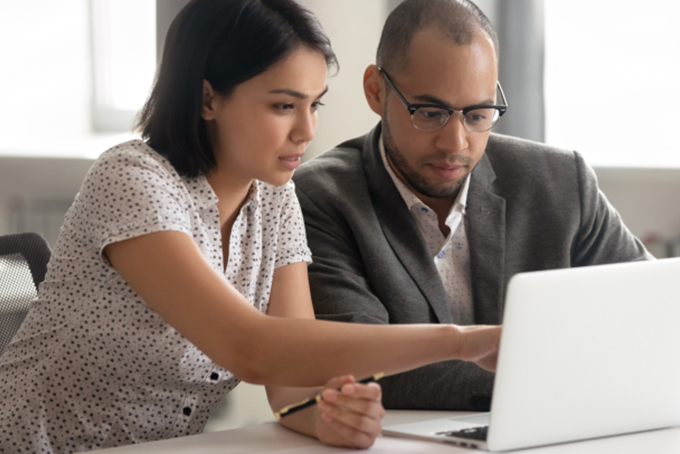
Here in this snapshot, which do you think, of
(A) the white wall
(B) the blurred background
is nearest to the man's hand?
(B) the blurred background

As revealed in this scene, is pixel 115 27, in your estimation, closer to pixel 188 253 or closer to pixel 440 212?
pixel 440 212

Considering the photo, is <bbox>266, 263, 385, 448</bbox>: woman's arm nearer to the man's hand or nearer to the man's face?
the man's hand

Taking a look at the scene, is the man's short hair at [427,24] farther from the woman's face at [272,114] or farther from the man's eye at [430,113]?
the woman's face at [272,114]

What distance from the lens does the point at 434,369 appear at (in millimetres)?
1166

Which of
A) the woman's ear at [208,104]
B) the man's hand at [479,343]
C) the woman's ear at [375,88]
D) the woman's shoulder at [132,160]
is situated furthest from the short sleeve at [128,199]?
the woman's ear at [375,88]

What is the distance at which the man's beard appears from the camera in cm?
150

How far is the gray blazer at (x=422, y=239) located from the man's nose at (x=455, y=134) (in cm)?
14

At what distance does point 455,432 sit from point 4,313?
32.1 inches

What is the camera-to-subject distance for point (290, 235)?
127cm

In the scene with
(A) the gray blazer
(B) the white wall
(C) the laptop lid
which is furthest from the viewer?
(B) the white wall

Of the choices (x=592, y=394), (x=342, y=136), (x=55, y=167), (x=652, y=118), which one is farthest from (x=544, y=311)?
(x=55, y=167)

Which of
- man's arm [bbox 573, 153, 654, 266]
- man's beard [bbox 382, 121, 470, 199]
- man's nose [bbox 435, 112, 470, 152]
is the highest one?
man's nose [bbox 435, 112, 470, 152]

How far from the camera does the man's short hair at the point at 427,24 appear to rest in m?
1.44

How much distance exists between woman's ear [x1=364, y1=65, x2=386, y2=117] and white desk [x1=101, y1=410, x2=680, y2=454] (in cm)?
80
